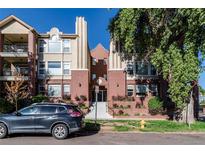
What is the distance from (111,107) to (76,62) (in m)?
7.56

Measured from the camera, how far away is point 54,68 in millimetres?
38500

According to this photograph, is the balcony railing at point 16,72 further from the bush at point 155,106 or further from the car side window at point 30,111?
the car side window at point 30,111

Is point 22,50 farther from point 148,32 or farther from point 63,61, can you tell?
point 148,32

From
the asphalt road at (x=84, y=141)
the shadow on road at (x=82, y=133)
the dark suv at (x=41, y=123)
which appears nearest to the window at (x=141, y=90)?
the shadow on road at (x=82, y=133)

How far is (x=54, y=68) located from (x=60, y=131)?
24.2m

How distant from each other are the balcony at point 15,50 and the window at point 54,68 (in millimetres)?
3401

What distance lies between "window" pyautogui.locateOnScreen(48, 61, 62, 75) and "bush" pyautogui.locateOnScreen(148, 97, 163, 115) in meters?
11.9

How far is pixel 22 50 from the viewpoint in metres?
38.2

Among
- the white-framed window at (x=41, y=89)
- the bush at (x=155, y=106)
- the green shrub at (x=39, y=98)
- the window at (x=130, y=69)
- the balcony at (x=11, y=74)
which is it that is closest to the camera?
the bush at (x=155, y=106)

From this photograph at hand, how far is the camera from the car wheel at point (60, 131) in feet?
48.4

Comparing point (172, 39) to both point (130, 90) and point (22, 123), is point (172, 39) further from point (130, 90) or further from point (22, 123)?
point (130, 90)

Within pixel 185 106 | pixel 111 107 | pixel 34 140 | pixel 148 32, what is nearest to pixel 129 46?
pixel 148 32

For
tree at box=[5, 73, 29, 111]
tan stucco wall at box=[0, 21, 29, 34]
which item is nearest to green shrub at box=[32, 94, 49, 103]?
tree at box=[5, 73, 29, 111]

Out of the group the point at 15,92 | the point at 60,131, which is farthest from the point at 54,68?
the point at 60,131
